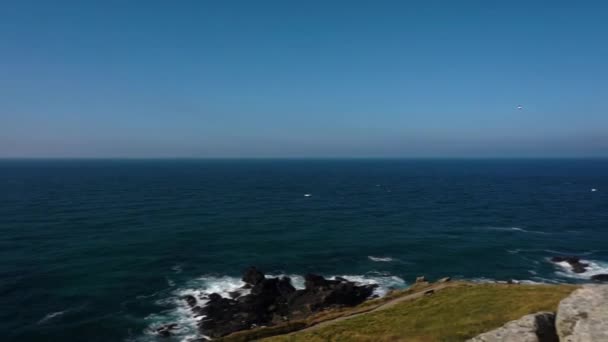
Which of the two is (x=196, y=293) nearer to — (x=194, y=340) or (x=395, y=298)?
(x=194, y=340)

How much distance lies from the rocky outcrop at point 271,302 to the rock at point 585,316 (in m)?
32.4

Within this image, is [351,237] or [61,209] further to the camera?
[61,209]

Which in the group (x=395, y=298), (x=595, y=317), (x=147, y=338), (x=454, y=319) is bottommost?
(x=147, y=338)

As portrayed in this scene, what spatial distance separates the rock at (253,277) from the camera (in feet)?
193

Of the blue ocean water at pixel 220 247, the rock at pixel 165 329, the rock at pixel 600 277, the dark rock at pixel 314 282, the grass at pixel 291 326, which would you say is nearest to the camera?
the grass at pixel 291 326

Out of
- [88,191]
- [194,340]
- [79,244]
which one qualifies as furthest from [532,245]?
[88,191]

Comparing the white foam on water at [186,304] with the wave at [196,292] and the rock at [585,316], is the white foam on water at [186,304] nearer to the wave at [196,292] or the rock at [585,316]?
the wave at [196,292]

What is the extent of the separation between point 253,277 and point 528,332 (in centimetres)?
4484

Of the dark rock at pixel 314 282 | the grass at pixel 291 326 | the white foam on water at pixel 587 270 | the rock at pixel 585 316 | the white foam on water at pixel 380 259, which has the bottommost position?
the white foam on water at pixel 587 270

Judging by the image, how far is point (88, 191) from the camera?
158625 millimetres

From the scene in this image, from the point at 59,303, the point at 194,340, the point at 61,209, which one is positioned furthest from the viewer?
the point at 61,209

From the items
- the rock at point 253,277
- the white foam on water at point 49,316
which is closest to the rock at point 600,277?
the rock at point 253,277

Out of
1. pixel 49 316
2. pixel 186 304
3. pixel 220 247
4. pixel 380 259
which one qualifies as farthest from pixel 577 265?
pixel 49 316

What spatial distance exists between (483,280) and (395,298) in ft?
82.2
